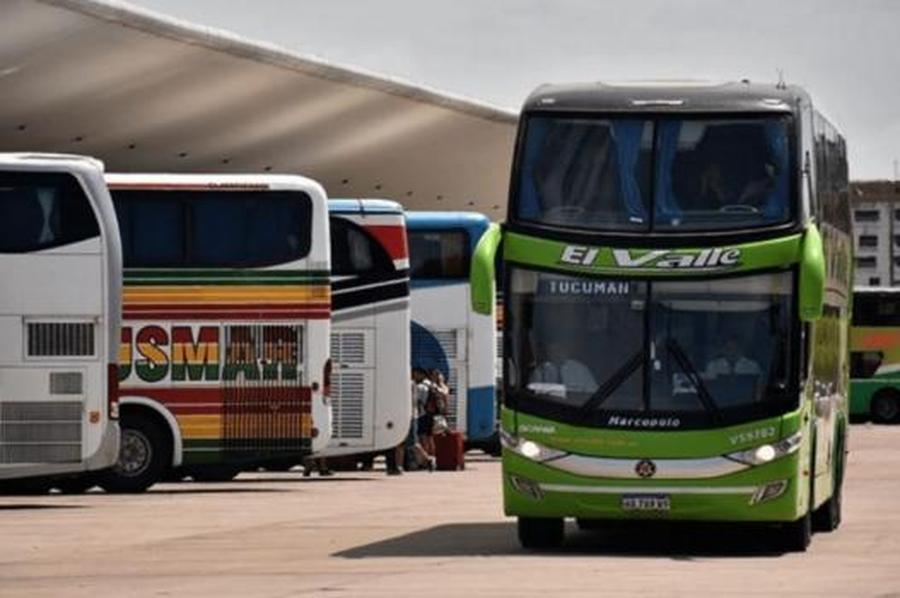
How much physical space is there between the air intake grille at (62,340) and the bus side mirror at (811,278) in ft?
33.7

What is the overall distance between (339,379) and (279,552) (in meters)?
16.8

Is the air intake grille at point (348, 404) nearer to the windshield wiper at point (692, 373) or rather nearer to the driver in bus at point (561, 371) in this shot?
the driver in bus at point (561, 371)

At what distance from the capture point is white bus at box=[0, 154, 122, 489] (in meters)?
31.3

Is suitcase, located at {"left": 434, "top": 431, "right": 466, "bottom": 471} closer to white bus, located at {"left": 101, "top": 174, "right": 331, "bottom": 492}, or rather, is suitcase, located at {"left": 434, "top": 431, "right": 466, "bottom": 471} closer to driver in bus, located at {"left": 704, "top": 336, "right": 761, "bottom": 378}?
white bus, located at {"left": 101, "top": 174, "right": 331, "bottom": 492}

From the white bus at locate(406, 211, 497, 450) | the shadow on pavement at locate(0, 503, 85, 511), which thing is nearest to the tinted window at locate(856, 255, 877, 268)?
the white bus at locate(406, 211, 497, 450)

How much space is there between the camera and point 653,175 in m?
23.9

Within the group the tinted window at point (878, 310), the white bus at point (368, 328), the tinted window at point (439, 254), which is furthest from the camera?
the tinted window at point (878, 310)

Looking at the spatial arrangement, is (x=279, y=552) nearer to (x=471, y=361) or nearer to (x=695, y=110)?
(x=695, y=110)

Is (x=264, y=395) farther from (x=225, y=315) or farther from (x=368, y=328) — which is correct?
(x=368, y=328)

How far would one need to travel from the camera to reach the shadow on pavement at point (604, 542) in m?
24.0

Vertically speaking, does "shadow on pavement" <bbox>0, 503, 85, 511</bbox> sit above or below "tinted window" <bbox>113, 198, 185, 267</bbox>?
below

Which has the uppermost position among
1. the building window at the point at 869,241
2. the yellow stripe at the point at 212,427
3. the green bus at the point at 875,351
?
the yellow stripe at the point at 212,427

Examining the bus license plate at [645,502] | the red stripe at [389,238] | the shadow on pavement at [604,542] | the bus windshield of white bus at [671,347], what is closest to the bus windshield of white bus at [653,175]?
the bus windshield of white bus at [671,347]

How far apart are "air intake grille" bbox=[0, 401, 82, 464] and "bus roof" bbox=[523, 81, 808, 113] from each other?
8.88m
